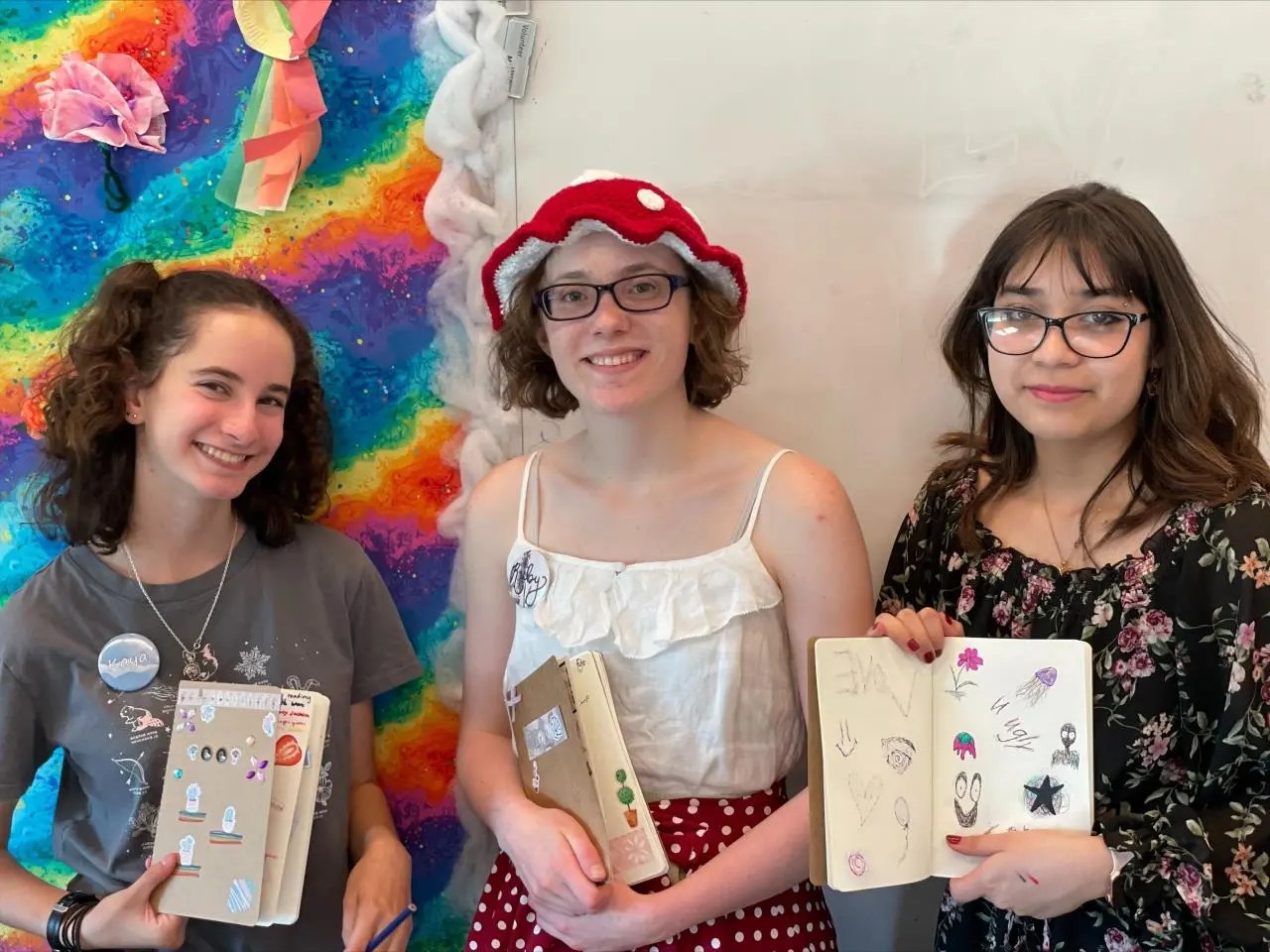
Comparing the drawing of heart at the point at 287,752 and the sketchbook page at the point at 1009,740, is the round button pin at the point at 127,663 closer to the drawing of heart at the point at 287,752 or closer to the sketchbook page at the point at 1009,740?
the drawing of heart at the point at 287,752

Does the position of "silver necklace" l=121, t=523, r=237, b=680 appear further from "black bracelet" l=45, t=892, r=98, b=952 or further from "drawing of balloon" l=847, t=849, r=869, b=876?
"drawing of balloon" l=847, t=849, r=869, b=876

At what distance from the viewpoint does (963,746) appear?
3.52 feet

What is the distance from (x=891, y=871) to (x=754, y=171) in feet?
3.32

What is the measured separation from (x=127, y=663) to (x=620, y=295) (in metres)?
0.83

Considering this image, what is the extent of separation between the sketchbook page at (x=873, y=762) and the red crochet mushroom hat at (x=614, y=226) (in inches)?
20.3

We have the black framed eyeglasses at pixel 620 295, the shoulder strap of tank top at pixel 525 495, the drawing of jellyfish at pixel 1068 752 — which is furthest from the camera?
the shoulder strap of tank top at pixel 525 495

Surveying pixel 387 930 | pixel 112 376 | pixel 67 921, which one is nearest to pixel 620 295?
pixel 112 376

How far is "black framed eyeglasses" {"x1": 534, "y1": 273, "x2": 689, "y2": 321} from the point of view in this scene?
1.23 m

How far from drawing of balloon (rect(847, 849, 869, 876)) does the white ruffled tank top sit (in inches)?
9.5

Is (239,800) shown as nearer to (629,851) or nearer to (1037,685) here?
(629,851)

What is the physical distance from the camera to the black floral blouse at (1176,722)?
3.48 ft

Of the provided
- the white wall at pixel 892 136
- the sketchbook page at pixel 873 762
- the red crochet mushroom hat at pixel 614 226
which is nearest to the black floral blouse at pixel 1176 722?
the sketchbook page at pixel 873 762

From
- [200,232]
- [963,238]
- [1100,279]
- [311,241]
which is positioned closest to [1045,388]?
[1100,279]

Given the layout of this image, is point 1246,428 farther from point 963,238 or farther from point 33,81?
point 33,81
